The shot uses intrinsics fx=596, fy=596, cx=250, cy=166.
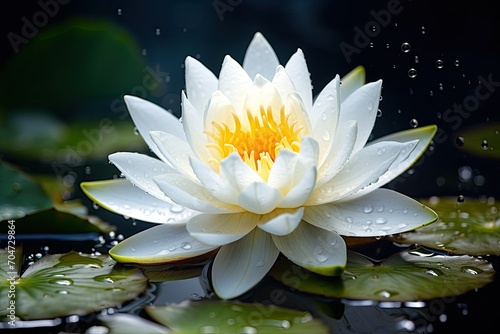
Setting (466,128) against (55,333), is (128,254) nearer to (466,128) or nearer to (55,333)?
(55,333)

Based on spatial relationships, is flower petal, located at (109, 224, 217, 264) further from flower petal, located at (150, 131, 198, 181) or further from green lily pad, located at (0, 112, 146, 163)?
green lily pad, located at (0, 112, 146, 163)

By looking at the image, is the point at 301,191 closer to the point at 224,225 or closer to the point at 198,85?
the point at 224,225

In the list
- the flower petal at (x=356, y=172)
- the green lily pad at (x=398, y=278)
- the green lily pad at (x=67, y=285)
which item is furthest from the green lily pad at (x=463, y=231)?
the green lily pad at (x=67, y=285)

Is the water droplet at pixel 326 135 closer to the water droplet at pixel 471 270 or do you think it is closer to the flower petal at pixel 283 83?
the flower petal at pixel 283 83

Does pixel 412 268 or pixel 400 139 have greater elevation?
pixel 400 139

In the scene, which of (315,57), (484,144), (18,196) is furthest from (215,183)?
(315,57)

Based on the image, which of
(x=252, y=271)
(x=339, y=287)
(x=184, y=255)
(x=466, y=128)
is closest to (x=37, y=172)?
(x=184, y=255)
